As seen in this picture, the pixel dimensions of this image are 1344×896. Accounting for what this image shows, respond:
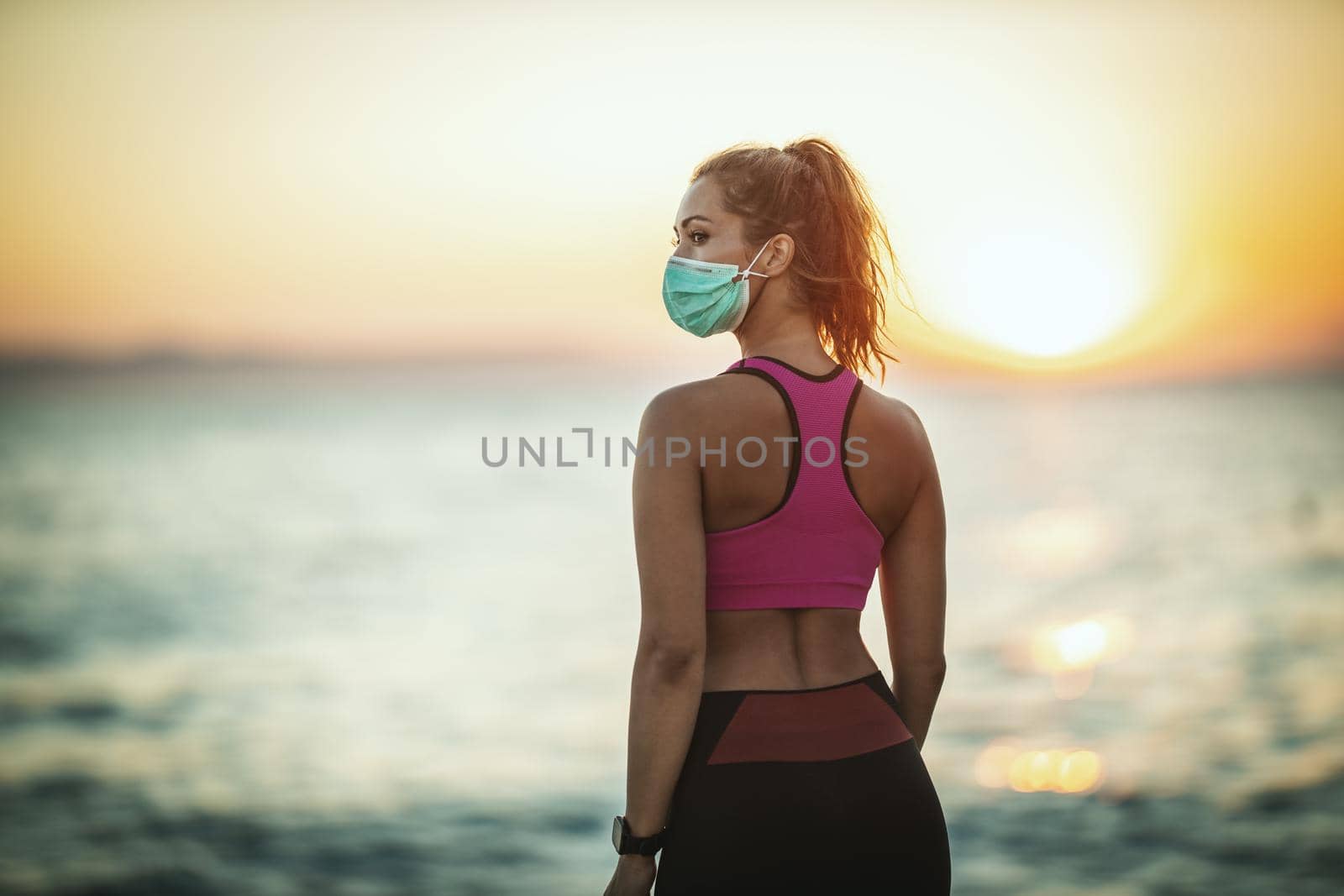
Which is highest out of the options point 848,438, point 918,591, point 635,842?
point 848,438

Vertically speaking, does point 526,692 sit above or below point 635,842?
above

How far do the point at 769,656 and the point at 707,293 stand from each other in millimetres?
636

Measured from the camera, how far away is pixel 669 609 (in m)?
1.84

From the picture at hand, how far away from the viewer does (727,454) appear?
6.03ft

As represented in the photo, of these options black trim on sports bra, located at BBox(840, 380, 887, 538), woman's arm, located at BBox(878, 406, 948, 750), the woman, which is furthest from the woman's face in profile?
woman's arm, located at BBox(878, 406, 948, 750)

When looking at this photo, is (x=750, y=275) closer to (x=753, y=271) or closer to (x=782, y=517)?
(x=753, y=271)

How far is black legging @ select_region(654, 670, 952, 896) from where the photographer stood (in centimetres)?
182

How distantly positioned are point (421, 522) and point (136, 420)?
31.8 meters

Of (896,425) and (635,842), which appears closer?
(635,842)

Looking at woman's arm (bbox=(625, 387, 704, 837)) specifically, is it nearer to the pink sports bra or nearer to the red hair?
the pink sports bra

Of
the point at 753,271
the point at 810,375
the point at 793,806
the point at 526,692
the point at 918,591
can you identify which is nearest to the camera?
the point at 793,806

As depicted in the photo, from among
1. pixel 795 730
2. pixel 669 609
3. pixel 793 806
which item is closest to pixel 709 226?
pixel 669 609

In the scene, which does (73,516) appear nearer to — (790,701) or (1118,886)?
(1118,886)

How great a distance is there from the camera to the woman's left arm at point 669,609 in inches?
72.4
